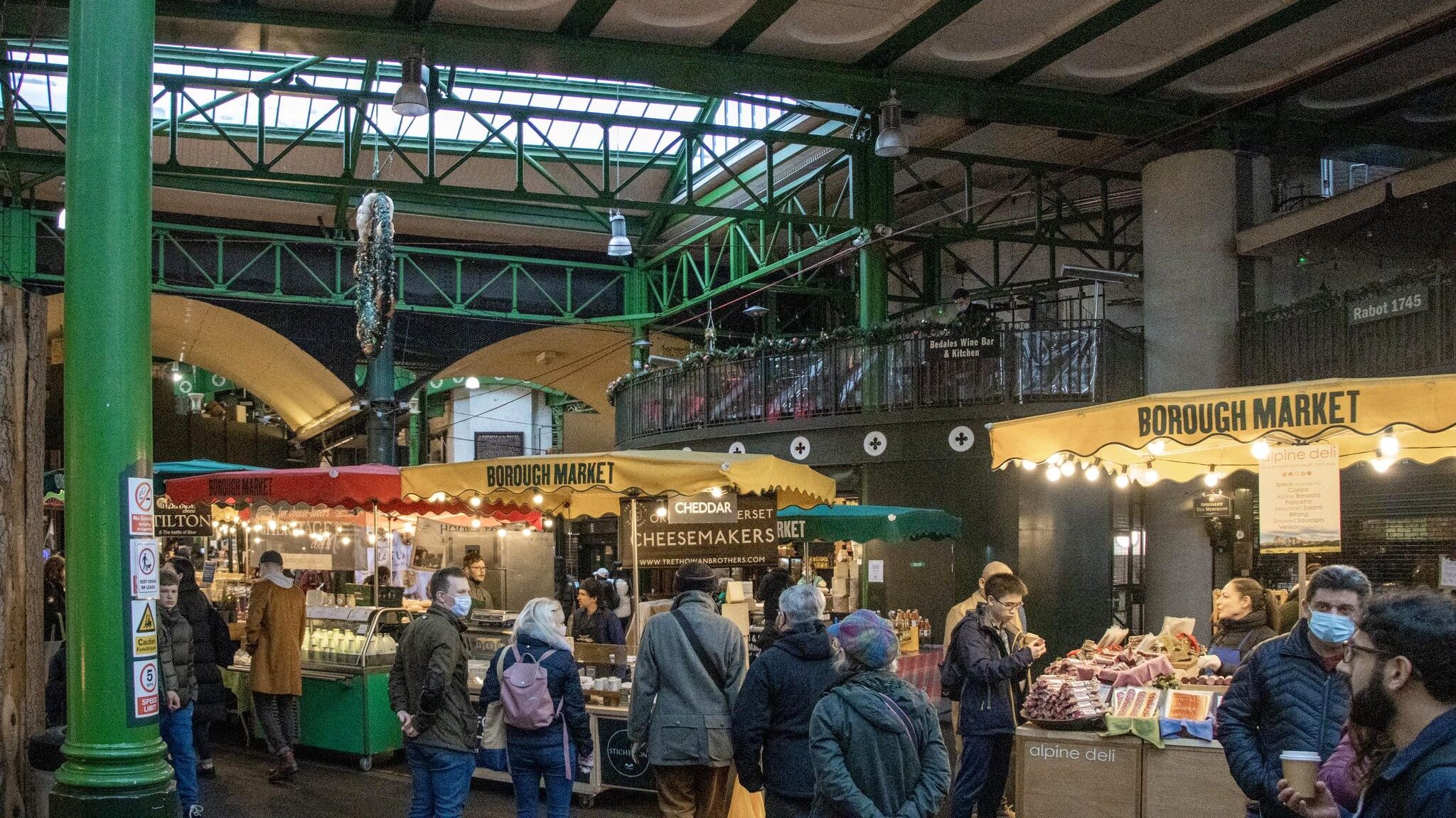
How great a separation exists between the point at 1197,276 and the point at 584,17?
26.4 ft

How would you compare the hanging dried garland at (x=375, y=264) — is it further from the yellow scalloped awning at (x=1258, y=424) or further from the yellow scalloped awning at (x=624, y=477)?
the yellow scalloped awning at (x=1258, y=424)

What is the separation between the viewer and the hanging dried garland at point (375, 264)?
52.3ft

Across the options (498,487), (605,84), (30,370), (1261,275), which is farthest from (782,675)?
(605,84)

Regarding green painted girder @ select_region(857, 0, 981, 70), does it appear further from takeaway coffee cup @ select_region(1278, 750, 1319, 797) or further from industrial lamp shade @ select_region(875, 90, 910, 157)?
takeaway coffee cup @ select_region(1278, 750, 1319, 797)

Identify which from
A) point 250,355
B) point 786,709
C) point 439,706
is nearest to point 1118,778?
point 786,709

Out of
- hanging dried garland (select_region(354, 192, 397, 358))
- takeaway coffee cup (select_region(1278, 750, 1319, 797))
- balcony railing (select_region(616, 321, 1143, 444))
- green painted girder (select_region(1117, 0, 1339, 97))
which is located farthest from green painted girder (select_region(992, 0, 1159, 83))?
takeaway coffee cup (select_region(1278, 750, 1319, 797))

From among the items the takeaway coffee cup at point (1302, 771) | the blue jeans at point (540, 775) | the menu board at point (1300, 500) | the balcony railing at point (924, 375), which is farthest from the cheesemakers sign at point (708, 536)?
the balcony railing at point (924, 375)

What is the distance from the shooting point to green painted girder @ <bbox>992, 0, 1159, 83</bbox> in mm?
14297

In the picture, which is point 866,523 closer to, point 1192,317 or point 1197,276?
point 1192,317

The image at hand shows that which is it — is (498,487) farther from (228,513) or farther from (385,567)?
(228,513)

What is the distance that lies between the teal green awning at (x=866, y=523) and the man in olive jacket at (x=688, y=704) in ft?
26.5

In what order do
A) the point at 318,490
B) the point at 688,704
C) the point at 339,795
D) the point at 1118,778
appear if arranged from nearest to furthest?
the point at 688,704 → the point at 1118,778 → the point at 339,795 → the point at 318,490

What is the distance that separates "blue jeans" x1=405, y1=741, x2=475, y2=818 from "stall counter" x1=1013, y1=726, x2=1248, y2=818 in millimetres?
3320

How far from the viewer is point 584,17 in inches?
577
